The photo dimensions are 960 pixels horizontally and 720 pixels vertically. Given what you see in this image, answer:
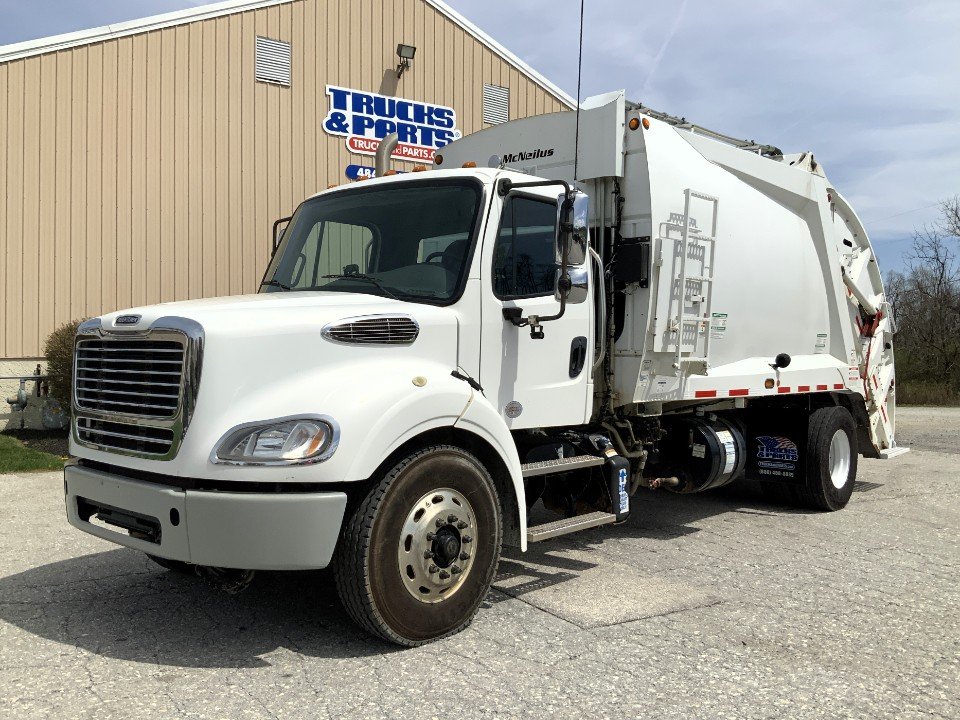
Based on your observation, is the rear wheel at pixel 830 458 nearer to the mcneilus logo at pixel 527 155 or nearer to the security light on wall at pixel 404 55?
the mcneilus logo at pixel 527 155

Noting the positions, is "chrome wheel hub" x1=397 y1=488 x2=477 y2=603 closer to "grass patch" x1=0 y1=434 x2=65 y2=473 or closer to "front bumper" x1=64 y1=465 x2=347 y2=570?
"front bumper" x1=64 y1=465 x2=347 y2=570

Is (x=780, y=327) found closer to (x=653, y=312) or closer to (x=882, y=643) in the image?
(x=653, y=312)

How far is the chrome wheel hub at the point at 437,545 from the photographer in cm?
442

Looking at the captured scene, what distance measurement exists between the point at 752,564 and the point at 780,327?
2.52 metres

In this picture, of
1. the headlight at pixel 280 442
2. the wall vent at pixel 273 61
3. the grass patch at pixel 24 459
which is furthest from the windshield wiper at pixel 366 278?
the wall vent at pixel 273 61

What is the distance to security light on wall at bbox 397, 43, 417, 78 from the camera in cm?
1595

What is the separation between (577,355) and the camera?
5770mm

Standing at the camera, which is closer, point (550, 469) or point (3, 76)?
point (550, 469)

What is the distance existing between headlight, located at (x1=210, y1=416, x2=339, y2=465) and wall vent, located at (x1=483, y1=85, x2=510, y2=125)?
1396cm

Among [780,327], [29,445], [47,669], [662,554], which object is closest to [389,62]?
[29,445]

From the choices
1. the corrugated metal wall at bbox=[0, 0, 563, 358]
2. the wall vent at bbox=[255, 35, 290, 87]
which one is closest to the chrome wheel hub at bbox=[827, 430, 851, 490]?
the corrugated metal wall at bbox=[0, 0, 563, 358]

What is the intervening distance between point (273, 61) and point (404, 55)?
2401 millimetres

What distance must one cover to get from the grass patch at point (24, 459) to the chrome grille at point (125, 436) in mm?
6485

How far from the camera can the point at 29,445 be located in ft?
40.2
